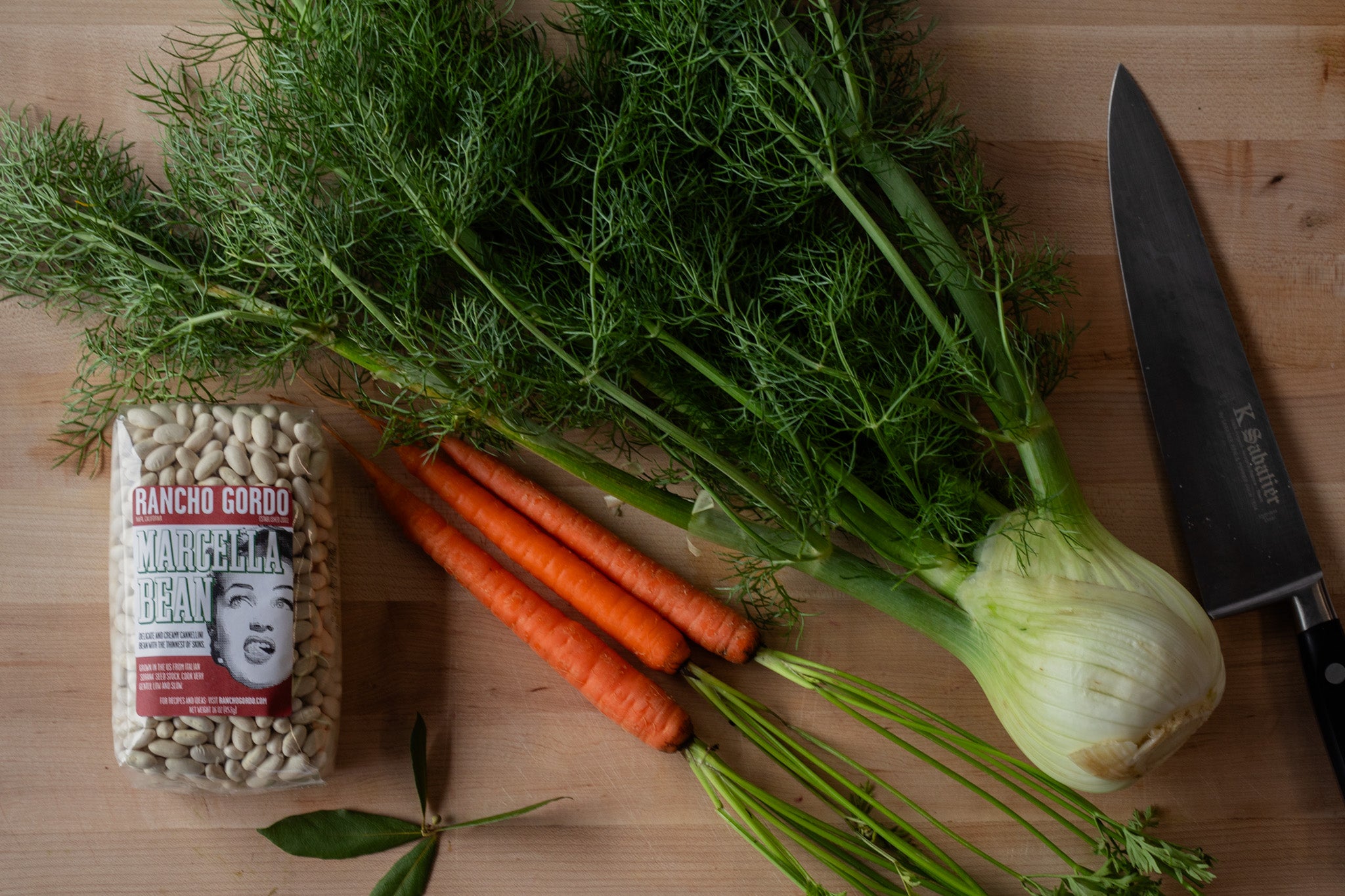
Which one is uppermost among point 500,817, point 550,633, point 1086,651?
point 1086,651

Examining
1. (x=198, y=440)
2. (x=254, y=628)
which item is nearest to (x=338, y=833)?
(x=254, y=628)

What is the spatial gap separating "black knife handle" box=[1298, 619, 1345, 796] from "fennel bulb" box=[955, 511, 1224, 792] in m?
0.21

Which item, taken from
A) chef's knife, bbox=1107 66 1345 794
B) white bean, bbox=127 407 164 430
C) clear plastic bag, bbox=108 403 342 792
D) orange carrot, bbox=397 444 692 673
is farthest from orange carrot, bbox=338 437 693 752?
chef's knife, bbox=1107 66 1345 794

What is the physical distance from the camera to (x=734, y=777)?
125 centimetres

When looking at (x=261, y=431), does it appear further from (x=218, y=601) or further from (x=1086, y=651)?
(x=1086, y=651)

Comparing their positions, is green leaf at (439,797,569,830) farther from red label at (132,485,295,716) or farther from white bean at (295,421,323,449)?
white bean at (295,421,323,449)

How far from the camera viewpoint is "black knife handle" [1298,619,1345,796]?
1.26 m

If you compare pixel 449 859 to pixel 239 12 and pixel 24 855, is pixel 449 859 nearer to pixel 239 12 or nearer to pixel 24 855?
pixel 24 855

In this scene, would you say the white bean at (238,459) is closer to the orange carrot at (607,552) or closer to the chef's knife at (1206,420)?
the orange carrot at (607,552)

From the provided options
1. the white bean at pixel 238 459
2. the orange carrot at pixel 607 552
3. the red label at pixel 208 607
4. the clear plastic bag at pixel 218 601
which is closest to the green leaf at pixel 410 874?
the clear plastic bag at pixel 218 601

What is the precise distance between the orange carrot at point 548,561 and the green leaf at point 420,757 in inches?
10.3

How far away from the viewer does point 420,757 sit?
4.10ft

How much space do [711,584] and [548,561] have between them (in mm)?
242

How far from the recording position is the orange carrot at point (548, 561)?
1.31 metres
